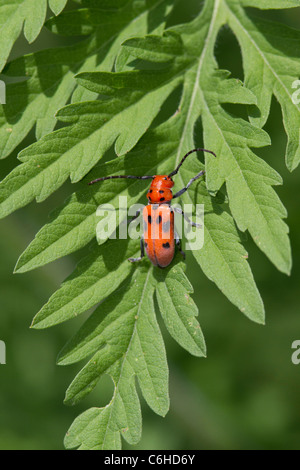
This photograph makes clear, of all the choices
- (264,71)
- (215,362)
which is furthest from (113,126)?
(215,362)

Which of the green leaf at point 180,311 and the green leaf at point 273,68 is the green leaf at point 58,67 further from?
the green leaf at point 180,311

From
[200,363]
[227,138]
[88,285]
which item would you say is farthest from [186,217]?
[200,363]

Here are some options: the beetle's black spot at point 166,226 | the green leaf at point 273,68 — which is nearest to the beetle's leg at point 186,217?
the beetle's black spot at point 166,226

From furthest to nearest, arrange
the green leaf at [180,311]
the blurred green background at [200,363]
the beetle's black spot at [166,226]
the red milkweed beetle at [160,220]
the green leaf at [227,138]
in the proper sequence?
the blurred green background at [200,363]
the beetle's black spot at [166,226]
the red milkweed beetle at [160,220]
the green leaf at [180,311]
the green leaf at [227,138]

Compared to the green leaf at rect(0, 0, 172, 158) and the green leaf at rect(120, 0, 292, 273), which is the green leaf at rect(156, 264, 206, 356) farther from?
the green leaf at rect(0, 0, 172, 158)

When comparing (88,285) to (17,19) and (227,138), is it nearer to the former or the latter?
(227,138)
